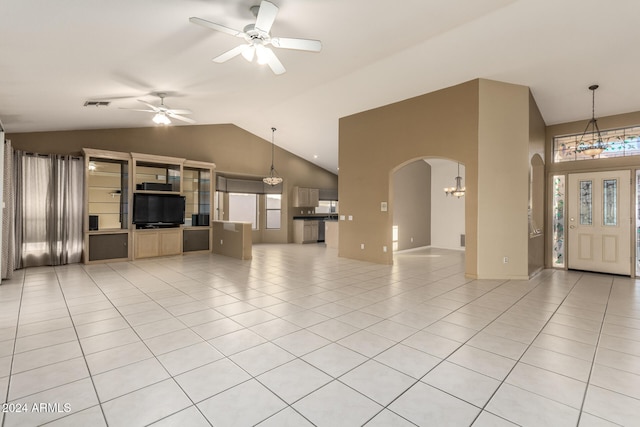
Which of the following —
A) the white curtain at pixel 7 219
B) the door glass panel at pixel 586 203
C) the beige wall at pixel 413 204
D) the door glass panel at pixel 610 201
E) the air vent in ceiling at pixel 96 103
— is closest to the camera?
the white curtain at pixel 7 219

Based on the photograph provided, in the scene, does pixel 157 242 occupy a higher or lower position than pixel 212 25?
lower

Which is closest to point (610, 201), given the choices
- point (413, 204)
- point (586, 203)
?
point (586, 203)

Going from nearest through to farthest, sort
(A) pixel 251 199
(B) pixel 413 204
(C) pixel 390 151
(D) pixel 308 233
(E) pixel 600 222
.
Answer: (E) pixel 600 222 → (C) pixel 390 151 → (B) pixel 413 204 → (A) pixel 251 199 → (D) pixel 308 233

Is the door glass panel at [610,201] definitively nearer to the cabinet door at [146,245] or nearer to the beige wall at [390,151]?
the beige wall at [390,151]

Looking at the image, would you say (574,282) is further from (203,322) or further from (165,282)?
(165,282)

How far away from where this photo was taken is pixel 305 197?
38.8 feet

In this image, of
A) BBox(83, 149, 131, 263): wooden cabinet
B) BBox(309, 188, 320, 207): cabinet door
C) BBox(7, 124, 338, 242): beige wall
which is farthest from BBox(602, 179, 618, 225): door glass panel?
BBox(83, 149, 131, 263): wooden cabinet

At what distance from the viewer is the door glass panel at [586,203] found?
635 cm

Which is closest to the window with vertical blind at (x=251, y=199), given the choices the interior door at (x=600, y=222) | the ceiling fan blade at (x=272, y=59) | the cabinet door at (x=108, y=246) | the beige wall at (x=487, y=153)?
the cabinet door at (x=108, y=246)

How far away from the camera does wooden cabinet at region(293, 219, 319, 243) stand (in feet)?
37.8

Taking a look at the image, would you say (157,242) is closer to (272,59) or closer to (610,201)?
(272,59)

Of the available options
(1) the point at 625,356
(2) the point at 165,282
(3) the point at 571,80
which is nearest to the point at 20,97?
(2) the point at 165,282

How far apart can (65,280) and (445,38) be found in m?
7.41

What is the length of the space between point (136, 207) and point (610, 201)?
10563mm
